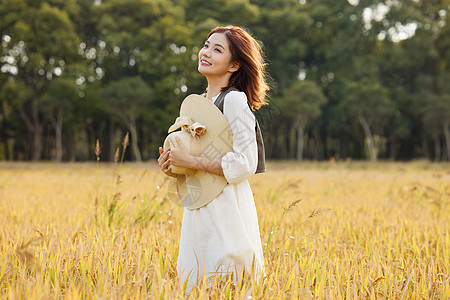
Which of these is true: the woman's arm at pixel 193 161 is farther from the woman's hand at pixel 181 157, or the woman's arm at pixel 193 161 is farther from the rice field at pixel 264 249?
the rice field at pixel 264 249

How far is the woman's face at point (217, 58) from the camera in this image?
1.99 metres

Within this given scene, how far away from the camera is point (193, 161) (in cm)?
181

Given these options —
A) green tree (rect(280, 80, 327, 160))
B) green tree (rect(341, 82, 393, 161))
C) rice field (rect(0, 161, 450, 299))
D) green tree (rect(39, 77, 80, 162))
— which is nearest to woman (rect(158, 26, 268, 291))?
rice field (rect(0, 161, 450, 299))

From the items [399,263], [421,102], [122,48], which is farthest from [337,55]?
[399,263]

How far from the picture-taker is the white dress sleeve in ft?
5.80

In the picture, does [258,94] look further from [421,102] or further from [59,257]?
[421,102]

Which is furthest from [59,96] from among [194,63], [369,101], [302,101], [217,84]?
[217,84]

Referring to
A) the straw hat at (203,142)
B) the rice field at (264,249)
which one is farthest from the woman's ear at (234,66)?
the rice field at (264,249)

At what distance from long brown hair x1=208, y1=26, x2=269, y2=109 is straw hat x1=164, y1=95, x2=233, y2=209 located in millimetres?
218

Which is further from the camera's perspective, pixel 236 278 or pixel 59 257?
pixel 59 257

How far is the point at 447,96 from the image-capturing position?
963 inches

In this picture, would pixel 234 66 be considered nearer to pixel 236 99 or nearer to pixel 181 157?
pixel 236 99

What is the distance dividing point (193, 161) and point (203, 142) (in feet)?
0.39

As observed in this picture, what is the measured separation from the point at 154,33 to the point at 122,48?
2.73m
